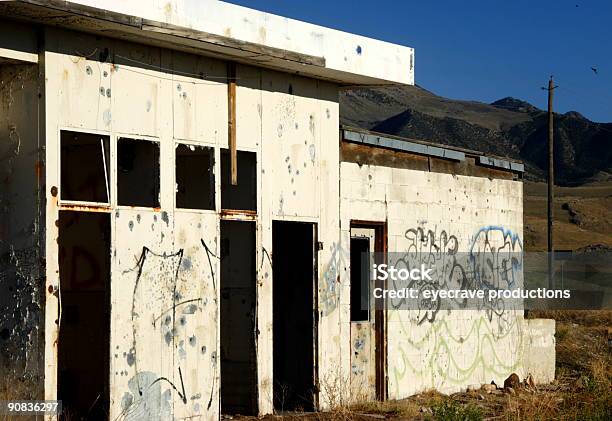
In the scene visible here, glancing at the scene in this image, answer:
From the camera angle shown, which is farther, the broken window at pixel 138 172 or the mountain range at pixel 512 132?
the mountain range at pixel 512 132

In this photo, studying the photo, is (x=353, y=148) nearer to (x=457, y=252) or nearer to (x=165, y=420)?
(x=457, y=252)

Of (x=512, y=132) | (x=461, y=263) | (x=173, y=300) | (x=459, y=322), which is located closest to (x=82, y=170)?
(x=173, y=300)

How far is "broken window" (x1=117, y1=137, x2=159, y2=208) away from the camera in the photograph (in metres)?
12.0

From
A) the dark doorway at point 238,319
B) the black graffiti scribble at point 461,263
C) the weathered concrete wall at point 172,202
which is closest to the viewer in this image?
the weathered concrete wall at point 172,202

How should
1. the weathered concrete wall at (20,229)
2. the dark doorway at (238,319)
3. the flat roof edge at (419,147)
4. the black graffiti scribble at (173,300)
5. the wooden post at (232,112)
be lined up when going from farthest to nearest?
the flat roof edge at (419,147) → the dark doorway at (238,319) → the wooden post at (232,112) → the black graffiti scribble at (173,300) → the weathered concrete wall at (20,229)

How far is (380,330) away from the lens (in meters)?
15.7

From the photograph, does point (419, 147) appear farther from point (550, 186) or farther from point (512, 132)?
point (512, 132)

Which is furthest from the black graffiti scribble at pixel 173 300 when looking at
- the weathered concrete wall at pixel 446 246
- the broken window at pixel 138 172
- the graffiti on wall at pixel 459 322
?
the graffiti on wall at pixel 459 322

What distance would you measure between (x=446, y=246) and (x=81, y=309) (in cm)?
648

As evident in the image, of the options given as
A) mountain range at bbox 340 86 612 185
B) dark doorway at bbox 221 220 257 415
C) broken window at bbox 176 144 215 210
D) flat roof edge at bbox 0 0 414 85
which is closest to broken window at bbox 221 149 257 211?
dark doorway at bbox 221 220 257 415

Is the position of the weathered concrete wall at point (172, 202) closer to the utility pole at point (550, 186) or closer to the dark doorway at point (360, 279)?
the dark doorway at point (360, 279)

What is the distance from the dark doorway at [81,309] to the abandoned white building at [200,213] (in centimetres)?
2

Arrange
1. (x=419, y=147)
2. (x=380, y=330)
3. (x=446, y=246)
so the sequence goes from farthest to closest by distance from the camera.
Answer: (x=446, y=246), (x=419, y=147), (x=380, y=330)

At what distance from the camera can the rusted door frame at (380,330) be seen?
1554 cm
